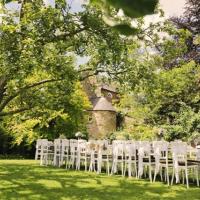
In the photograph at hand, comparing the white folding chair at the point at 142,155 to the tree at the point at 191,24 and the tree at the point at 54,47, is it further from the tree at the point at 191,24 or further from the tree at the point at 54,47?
the tree at the point at 191,24

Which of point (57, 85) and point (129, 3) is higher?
point (57, 85)

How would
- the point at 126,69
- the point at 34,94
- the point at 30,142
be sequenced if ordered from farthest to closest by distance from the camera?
the point at 30,142 < the point at 34,94 < the point at 126,69

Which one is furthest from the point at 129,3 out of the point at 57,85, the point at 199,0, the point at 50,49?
the point at 199,0

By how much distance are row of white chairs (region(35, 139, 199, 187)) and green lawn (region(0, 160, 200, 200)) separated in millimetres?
744

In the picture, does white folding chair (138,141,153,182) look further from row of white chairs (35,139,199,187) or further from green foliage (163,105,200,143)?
green foliage (163,105,200,143)

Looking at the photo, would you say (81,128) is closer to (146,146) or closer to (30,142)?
(30,142)

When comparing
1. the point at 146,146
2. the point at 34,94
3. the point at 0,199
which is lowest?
the point at 0,199

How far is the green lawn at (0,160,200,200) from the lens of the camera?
907 cm

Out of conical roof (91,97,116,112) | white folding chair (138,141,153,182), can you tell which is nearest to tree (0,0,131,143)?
white folding chair (138,141,153,182)

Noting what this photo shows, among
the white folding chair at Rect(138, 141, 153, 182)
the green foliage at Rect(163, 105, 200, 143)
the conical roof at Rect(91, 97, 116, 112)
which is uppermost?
the conical roof at Rect(91, 97, 116, 112)

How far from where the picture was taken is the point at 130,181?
12.1 m

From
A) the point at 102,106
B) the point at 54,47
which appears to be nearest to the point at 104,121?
the point at 102,106

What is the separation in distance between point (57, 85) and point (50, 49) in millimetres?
2049

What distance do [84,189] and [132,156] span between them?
4.86m
